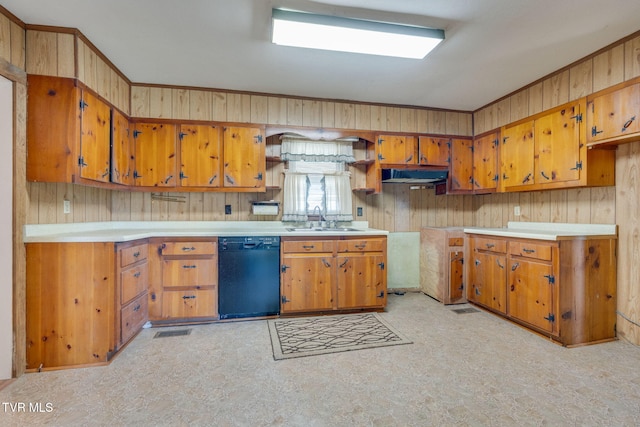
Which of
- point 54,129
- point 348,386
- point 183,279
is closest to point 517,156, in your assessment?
point 348,386

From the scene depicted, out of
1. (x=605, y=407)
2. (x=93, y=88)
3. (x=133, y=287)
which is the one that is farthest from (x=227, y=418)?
(x=93, y=88)

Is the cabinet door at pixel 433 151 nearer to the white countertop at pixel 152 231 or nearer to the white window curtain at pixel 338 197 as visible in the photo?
the white window curtain at pixel 338 197

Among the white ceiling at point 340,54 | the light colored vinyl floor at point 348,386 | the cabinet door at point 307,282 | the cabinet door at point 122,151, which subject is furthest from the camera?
the cabinet door at point 307,282

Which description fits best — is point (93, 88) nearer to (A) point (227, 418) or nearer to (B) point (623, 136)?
(A) point (227, 418)

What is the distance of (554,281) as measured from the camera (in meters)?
2.60

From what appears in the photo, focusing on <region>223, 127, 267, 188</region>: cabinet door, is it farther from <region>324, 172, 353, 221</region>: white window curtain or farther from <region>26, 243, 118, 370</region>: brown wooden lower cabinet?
<region>26, 243, 118, 370</region>: brown wooden lower cabinet

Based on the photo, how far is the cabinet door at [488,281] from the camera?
3193 mm

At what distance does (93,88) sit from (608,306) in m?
4.94

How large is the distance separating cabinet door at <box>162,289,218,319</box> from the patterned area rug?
650 mm

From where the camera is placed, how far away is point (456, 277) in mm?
3684

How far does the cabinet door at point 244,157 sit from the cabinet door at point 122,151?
1.00m

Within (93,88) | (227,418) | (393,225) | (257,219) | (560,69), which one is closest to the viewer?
(227,418)

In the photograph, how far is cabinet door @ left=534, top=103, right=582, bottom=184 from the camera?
9.03ft

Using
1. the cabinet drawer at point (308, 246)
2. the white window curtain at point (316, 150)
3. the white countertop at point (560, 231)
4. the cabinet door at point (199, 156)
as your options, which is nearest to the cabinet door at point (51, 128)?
the cabinet door at point (199, 156)
